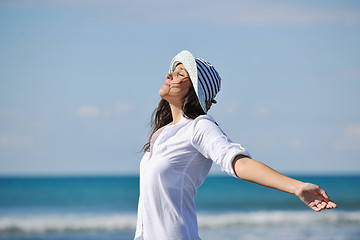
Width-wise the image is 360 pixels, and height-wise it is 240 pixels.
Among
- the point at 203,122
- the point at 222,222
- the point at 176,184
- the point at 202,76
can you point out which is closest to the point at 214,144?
the point at 203,122

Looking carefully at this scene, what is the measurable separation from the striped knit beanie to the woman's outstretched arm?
417 millimetres

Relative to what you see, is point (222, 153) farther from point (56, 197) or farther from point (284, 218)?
point (56, 197)

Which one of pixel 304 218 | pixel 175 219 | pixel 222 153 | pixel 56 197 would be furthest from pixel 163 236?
pixel 56 197

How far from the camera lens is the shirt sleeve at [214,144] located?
202 centimetres

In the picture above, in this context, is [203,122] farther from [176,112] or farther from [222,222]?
[222,222]

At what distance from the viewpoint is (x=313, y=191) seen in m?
1.76

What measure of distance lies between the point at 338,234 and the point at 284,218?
344 cm

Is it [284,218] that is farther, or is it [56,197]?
[56,197]

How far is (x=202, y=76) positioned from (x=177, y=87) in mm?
125

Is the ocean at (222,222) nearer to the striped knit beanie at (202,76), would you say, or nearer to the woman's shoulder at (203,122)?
the striped knit beanie at (202,76)

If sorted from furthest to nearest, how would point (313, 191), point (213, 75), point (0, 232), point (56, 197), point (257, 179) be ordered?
1. point (56, 197)
2. point (0, 232)
3. point (213, 75)
4. point (257, 179)
5. point (313, 191)

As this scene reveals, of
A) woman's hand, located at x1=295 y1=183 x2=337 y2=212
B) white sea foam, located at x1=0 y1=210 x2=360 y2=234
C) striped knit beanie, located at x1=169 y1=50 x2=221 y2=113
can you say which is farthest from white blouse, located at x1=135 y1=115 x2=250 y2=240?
white sea foam, located at x1=0 y1=210 x2=360 y2=234

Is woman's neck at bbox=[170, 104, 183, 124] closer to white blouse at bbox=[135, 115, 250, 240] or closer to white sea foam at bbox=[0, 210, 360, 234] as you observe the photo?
white blouse at bbox=[135, 115, 250, 240]

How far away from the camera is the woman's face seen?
94.0 inches
